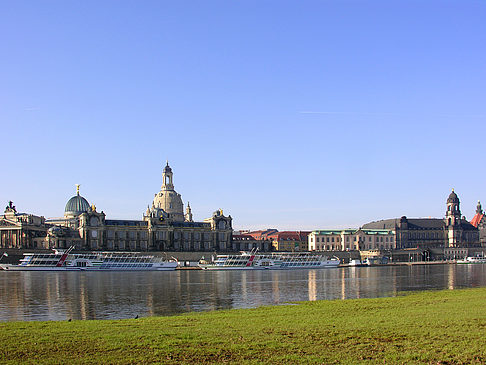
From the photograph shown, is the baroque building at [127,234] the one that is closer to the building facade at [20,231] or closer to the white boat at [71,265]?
the building facade at [20,231]

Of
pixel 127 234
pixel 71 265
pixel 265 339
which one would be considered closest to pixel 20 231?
pixel 127 234

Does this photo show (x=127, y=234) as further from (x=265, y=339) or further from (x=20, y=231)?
(x=265, y=339)

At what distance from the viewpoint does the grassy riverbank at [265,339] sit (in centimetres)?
1931

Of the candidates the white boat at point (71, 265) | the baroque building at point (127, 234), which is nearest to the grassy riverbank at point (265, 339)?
the white boat at point (71, 265)

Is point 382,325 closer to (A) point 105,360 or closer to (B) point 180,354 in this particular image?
(B) point 180,354

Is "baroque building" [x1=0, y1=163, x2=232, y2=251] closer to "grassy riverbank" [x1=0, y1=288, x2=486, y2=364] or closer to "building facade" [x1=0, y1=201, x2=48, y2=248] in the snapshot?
"building facade" [x1=0, y1=201, x2=48, y2=248]

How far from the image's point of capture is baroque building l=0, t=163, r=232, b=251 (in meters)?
171

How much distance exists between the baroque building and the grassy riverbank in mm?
147285

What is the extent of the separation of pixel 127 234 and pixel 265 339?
162 m

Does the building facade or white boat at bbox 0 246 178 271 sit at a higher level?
the building facade

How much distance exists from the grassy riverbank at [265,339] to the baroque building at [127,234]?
14728 cm

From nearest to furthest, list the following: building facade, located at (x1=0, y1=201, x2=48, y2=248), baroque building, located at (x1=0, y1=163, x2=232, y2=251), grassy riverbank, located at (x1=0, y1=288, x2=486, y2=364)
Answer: grassy riverbank, located at (x1=0, y1=288, x2=486, y2=364) → building facade, located at (x1=0, y1=201, x2=48, y2=248) → baroque building, located at (x1=0, y1=163, x2=232, y2=251)

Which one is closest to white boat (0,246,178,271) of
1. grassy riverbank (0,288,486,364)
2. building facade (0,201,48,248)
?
building facade (0,201,48,248)

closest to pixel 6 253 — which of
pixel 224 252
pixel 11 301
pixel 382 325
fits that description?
pixel 224 252
